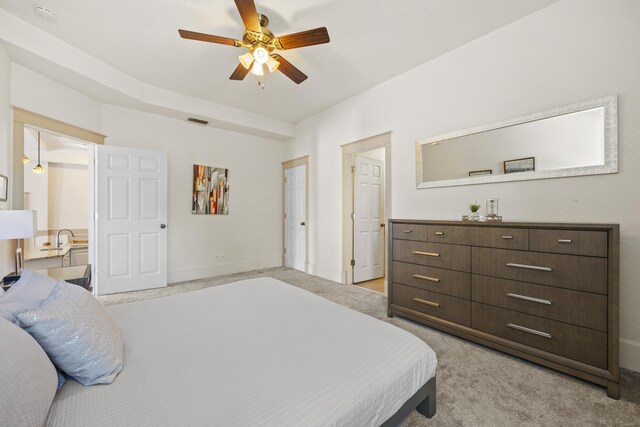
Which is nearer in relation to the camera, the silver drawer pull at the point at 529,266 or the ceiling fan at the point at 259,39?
the silver drawer pull at the point at 529,266

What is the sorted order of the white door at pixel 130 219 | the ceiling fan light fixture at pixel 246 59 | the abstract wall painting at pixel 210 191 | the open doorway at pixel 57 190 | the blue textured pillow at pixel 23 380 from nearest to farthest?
1. the blue textured pillow at pixel 23 380
2. the ceiling fan light fixture at pixel 246 59
3. the white door at pixel 130 219
4. the abstract wall painting at pixel 210 191
5. the open doorway at pixel 57 190

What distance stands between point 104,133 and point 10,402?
4.10 meters

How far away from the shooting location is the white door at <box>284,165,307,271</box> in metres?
4.98

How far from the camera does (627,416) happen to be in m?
1.48

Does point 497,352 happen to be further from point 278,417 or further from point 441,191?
point 278,417

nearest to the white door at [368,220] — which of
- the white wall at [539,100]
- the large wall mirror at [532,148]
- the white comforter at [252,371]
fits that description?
the white wall at [539,100]

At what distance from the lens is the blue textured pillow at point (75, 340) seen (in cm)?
93

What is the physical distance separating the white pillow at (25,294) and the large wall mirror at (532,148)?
123 inches

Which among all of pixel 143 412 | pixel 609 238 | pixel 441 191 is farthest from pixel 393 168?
pixel 143 412

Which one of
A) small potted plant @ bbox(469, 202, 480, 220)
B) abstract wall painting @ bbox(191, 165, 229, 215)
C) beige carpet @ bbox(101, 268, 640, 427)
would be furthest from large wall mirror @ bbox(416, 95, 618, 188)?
abstract wall painting @ bbox(191, 165, 229, 215)

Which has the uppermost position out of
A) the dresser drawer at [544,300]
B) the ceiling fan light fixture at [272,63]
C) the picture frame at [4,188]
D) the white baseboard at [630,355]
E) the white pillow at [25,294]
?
the ceiling fan light fixture at [272,63]

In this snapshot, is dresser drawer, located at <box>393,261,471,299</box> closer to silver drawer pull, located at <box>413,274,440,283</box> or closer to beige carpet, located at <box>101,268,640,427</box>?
silver drawer pull, located at <box>413,274,440,283</box>

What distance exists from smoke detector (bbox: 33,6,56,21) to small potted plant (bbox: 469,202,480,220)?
13.3ft

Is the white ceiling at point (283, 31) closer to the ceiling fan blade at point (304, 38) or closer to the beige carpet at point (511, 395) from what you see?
the ceiling fan blade at point (304, 38)
